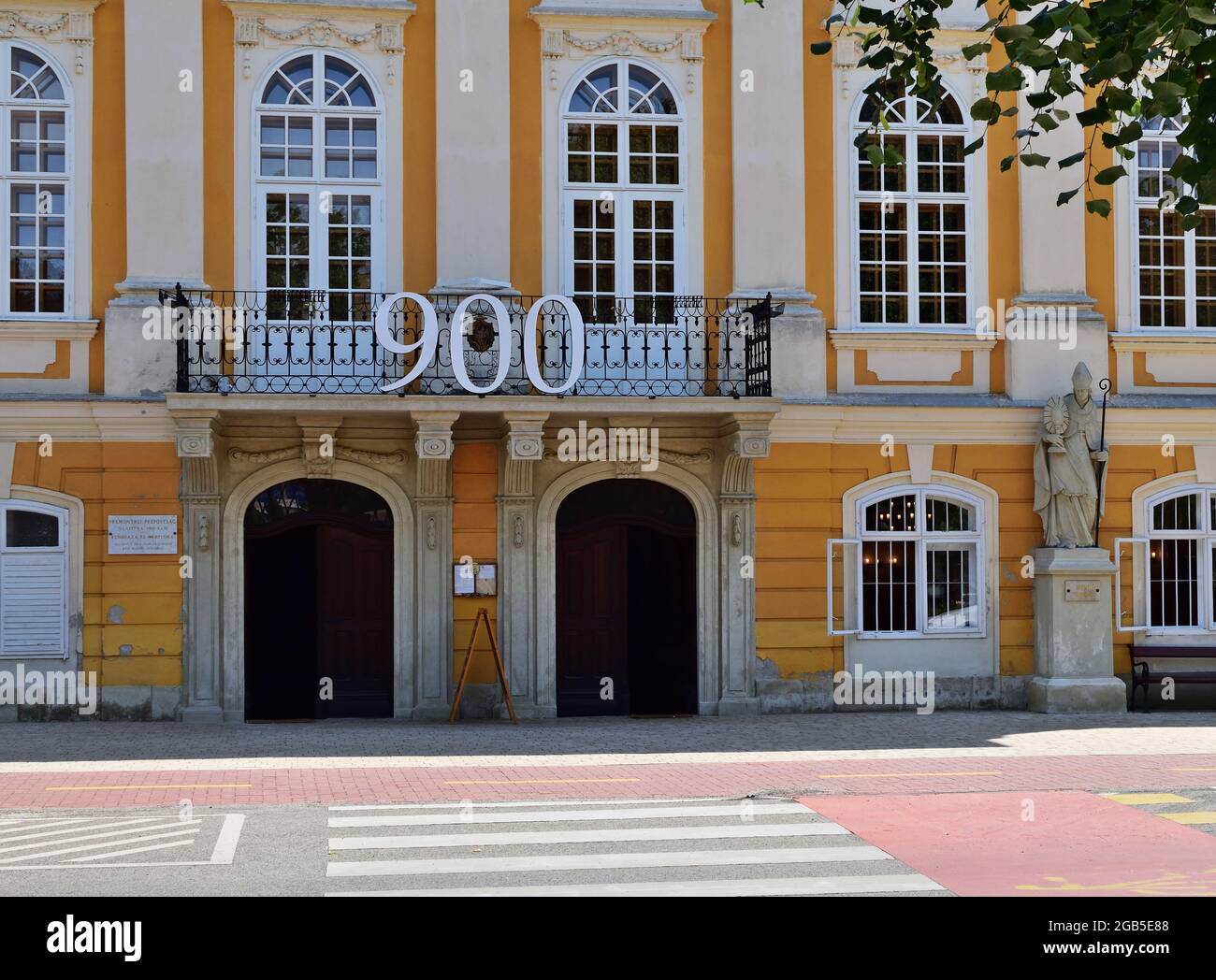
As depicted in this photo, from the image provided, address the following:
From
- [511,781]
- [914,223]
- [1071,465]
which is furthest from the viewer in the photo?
[914,223]

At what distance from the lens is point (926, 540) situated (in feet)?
62.8

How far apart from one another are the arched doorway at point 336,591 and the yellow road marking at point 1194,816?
31.1 feet

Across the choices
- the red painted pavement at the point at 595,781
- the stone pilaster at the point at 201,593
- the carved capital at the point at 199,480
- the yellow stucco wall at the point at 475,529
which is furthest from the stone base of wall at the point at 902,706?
the carved capital at the point at 199,480

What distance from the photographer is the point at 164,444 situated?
17.7 metres

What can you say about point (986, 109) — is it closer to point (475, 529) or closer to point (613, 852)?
point (613, 852)

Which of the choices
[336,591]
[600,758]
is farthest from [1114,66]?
[336,591]

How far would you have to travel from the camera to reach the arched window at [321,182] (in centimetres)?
1836

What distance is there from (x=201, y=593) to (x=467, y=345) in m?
3.97

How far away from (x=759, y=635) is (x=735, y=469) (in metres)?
1.94

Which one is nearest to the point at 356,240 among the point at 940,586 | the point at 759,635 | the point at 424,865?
the point at 759,635

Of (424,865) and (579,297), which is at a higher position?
(579,297)

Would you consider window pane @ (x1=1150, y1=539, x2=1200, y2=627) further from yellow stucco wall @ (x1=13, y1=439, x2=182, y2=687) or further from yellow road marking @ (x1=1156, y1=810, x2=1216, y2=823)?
yellow stucco wall @ (x1=13, y1=439, x2=182, y2=687)

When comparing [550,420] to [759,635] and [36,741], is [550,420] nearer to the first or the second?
[759,635]

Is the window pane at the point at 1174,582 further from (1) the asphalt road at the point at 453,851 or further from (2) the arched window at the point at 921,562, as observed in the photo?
(1) the asphalt road at the point at 453,851
